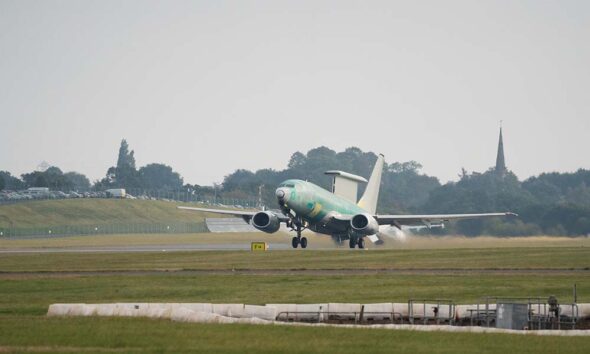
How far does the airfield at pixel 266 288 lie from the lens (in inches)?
1137

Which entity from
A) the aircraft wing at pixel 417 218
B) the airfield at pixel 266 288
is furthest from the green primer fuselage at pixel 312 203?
the aircraft wing at pixel 417 218

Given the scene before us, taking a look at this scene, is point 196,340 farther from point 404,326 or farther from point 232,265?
point 232,265

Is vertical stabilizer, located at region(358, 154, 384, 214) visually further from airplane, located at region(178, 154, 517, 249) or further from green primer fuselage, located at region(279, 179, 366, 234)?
green primer fuselage, located at region(279, 179, 366, 234)

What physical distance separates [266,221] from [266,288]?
1882 inches

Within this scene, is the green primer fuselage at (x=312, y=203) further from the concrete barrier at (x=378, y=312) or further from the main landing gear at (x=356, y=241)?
the concrete barrier at (x=378, y=312)

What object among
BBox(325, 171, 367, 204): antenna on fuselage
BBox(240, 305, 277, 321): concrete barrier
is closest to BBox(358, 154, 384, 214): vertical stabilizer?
BBox(325, 171, 367, 204): antenna on fuselage

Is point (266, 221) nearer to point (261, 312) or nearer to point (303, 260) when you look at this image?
point (303, 260)

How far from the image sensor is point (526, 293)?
4462 centimetres

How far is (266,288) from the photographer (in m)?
48.2

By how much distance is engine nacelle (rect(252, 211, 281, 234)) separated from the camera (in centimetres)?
9594

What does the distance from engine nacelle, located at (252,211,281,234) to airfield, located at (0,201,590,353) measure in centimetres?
183

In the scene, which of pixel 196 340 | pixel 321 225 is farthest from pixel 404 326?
pixel 321 225

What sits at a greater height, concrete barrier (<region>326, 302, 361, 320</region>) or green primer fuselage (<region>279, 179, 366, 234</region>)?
green primer fuselage (<region>279, 179, 366, 234</region>)

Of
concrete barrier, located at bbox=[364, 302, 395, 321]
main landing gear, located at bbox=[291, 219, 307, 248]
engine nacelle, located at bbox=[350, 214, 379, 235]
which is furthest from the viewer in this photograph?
engine nacelle, located at bbox=[350, 214, 379, 235]
